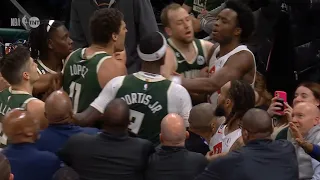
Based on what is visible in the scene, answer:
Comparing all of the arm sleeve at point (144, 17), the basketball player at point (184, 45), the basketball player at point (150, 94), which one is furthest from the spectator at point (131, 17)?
the basketball player at point (150, 94)

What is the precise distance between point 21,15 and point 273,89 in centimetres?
379

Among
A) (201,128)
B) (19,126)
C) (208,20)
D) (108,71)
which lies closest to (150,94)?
(201,128)

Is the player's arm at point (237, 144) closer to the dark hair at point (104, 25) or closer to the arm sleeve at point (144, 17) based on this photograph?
the dark hair at point (104, 25)

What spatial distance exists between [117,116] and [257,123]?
2.73 ft

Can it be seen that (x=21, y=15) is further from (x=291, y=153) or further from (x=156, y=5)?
(x=291, y=153)

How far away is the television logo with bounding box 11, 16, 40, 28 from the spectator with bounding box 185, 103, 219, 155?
3824mm

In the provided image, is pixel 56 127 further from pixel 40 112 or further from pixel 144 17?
pixel 144 17

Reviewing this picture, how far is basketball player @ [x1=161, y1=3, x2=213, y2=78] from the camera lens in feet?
21.1

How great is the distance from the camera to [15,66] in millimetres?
5551

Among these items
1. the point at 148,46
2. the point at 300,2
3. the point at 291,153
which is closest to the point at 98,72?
the point at 148,46

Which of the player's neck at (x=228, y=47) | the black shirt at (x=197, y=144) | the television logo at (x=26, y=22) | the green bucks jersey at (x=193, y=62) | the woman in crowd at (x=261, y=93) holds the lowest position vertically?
the black shirt at (x=197, y=144)

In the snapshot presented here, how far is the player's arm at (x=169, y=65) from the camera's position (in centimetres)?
580

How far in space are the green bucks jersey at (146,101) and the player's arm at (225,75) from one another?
2.70 feet

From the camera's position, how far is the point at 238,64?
6121 millimetres
